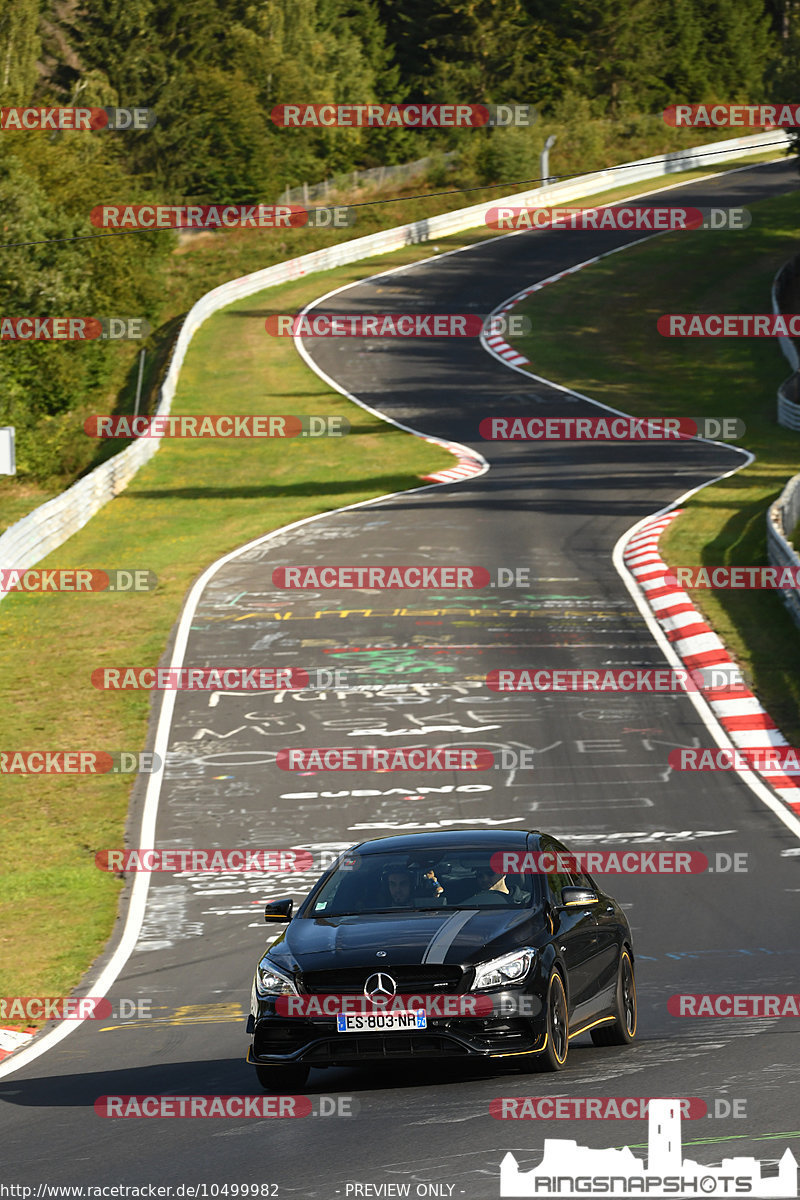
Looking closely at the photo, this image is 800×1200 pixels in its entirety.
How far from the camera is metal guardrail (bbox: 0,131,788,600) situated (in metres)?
34.5

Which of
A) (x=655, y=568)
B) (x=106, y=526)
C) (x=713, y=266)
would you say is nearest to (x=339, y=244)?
(x=713, y=266)

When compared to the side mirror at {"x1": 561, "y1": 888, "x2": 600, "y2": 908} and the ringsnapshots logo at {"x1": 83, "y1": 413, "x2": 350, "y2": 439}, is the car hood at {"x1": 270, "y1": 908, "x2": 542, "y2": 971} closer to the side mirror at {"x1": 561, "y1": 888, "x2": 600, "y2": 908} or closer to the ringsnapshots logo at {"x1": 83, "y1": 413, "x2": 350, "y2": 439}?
the side mirror at {"x1": 561, "y1": 888, "x2": 600, "y2": 908}

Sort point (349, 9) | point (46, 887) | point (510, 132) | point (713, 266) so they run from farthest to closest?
point (349, 9)
point (510, 132)
point (713, 266)
point (46, 887)

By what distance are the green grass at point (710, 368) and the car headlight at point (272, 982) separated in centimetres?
1323

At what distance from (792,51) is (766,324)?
11036 mm

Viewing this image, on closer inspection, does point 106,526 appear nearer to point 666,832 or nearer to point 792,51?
point 666,832

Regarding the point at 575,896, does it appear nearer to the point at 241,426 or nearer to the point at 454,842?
the point at 454,842

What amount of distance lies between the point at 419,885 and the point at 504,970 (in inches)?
47.5

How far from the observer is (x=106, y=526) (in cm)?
3809

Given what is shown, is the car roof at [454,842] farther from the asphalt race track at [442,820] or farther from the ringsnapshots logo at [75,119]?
the ringsnapshots logo at [75,119]

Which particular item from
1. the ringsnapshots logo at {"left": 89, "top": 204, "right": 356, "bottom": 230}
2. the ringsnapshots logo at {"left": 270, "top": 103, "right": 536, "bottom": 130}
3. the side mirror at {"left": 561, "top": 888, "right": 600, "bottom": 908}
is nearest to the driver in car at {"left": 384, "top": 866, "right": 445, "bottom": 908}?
the side mirror at {"left": 561, "top": 888, "right": 600, "bottom": 908}

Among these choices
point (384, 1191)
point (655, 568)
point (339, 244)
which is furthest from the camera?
point (339, 244)

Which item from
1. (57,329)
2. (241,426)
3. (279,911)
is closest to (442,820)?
(279,911)

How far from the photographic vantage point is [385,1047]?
8.73 m
